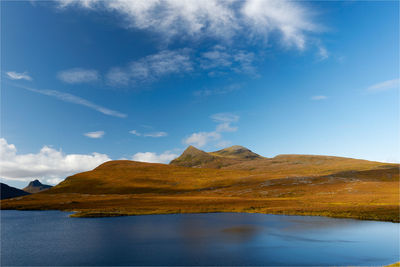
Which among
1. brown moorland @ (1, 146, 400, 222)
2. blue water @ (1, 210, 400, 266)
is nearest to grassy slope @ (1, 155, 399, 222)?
brown moorland @ (1, 146, 400, 222)

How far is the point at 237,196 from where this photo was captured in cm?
12662

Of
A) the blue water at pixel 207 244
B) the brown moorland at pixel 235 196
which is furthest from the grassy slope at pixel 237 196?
the blue water at pixel 207 244

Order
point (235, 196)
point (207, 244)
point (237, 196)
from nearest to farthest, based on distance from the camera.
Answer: point (207, 244) < point (237, 196) < point (235, 196)

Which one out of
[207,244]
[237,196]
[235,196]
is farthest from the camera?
[235,196]

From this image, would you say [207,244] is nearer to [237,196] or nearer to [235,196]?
[237,196]

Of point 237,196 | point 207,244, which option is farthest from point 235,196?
point 207,244

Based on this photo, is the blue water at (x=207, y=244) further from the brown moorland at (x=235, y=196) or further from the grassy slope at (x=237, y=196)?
the grassy slope at (x=237, y=196)

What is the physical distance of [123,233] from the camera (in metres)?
51.6

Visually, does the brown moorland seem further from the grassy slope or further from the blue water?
the blue water

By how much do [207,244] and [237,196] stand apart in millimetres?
88399

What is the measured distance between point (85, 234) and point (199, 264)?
1182 inches

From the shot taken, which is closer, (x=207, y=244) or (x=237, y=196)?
(x=207, y=244)

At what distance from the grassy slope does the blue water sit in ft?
69.1

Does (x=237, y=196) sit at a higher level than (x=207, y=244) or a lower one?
higher
